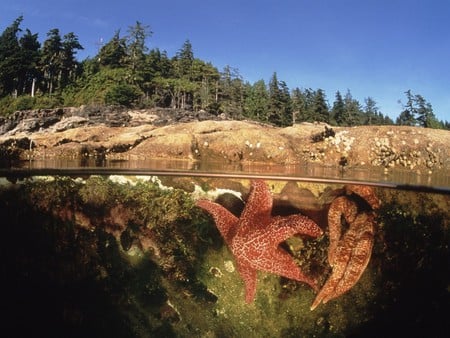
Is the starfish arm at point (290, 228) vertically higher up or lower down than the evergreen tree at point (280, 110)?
lower down

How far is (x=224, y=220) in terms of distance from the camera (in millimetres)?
7051

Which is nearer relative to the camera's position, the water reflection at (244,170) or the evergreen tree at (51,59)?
the water reflection at (244,170)

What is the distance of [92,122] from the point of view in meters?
9.38

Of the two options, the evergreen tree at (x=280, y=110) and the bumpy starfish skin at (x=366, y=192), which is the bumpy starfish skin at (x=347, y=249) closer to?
the bumpy starfish skin at (x=366, y=192)

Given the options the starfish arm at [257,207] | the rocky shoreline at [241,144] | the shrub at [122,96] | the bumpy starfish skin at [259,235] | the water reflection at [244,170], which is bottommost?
the bumpy starfish skin at [259,235]

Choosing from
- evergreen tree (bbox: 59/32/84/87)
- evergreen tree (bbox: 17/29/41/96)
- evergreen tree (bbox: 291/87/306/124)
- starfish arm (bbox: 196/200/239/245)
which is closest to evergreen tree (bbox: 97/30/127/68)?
evergreen tree (bbox: 59/32/84/87)

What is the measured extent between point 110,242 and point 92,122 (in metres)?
3.45

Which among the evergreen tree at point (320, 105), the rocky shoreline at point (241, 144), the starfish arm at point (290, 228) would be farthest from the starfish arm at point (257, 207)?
the evergreen tree at point (320, 105)

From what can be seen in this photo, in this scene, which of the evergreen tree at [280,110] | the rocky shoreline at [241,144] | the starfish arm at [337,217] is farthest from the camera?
the evergreen tree at [280,110]

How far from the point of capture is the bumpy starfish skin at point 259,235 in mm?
6547

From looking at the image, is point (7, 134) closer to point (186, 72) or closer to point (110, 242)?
point (110, 242)

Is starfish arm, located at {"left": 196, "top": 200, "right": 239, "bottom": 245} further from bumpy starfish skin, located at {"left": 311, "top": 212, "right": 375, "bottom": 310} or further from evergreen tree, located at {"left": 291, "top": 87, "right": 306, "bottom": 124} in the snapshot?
evergreen tree, located at {"left": 291, "top": 87, "right": 306, "bottom": 124}

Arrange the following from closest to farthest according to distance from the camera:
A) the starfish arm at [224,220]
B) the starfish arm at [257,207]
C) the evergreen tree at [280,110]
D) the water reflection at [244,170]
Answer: the starfish arm at [257,207]
the starfish arm at [224,220]
the water reflection at [244,170]
the evergreen tree at [280,110]

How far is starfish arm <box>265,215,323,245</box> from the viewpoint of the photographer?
6.64 metres
